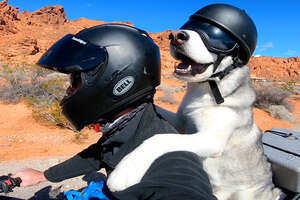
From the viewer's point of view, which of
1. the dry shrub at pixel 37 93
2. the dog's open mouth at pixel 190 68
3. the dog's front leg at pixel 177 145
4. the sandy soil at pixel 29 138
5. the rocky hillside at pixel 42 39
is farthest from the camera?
the rocky hillside at pixel 42 39

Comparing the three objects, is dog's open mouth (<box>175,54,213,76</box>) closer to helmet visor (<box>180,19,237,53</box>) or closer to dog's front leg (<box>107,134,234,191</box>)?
helmet visor (<box>180,19,237,53</box>)

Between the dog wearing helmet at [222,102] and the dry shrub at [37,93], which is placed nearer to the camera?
the dog wearing helmet at [222,102]

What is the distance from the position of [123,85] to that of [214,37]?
1.16m

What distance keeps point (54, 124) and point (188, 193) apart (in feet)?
25.5

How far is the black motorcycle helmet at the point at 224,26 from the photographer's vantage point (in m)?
2.32

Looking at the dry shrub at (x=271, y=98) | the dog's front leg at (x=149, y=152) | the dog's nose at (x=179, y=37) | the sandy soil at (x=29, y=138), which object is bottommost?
the dry shrub at (x=271, y=98)

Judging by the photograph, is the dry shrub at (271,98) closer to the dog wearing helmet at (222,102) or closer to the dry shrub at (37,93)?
the dry shrub at (37,93)

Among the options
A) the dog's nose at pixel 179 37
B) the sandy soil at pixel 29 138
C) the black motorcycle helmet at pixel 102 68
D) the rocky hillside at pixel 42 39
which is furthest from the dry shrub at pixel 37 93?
the rocky hillside at pixel 42 39

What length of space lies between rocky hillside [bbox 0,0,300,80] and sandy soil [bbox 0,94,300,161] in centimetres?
1668

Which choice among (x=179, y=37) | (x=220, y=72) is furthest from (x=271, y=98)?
(x=179, y=37)

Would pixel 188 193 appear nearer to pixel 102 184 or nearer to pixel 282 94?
pixel 102 184

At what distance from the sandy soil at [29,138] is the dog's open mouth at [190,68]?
435cm

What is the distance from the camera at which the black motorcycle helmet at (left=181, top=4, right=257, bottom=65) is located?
7.61 ft

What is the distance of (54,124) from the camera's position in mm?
8031
